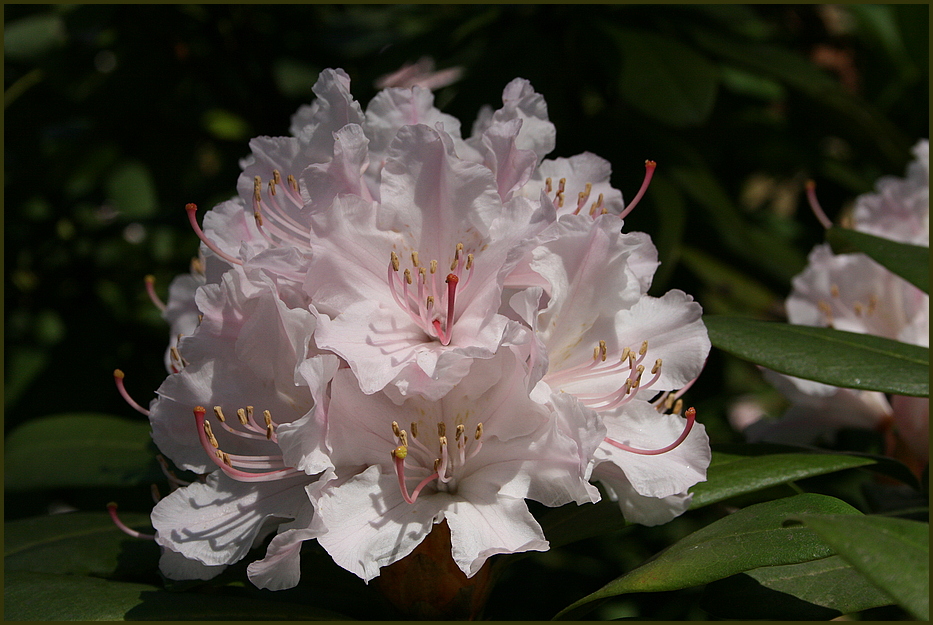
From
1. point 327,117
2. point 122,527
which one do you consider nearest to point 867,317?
point 327,117

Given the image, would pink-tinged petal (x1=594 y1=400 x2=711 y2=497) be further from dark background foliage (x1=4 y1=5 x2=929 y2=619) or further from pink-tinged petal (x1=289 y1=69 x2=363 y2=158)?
dark background foliage (x1=4 y1=5 x2=929 y2=619)

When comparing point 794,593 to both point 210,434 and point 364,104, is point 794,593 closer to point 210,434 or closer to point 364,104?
point 210,434

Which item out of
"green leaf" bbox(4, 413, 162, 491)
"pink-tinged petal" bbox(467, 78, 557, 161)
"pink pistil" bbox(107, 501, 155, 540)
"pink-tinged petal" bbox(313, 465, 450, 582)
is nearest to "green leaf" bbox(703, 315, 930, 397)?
"pink-tinged petal" bbox(467, 78, 557, 161)

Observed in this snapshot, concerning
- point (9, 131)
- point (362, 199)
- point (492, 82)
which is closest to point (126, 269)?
point (9, 131)

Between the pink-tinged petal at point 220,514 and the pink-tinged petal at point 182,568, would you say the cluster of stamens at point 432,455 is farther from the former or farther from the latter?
the pink-tinged petal at point 182,568

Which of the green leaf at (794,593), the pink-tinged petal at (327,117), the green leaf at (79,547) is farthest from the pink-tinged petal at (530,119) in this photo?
the green leaf at (79,547)

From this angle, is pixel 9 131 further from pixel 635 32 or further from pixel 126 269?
pixel 635 32

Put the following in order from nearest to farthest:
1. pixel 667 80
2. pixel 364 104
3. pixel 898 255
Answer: pixel 898 255, pixel 667 80, pixel 364 104
